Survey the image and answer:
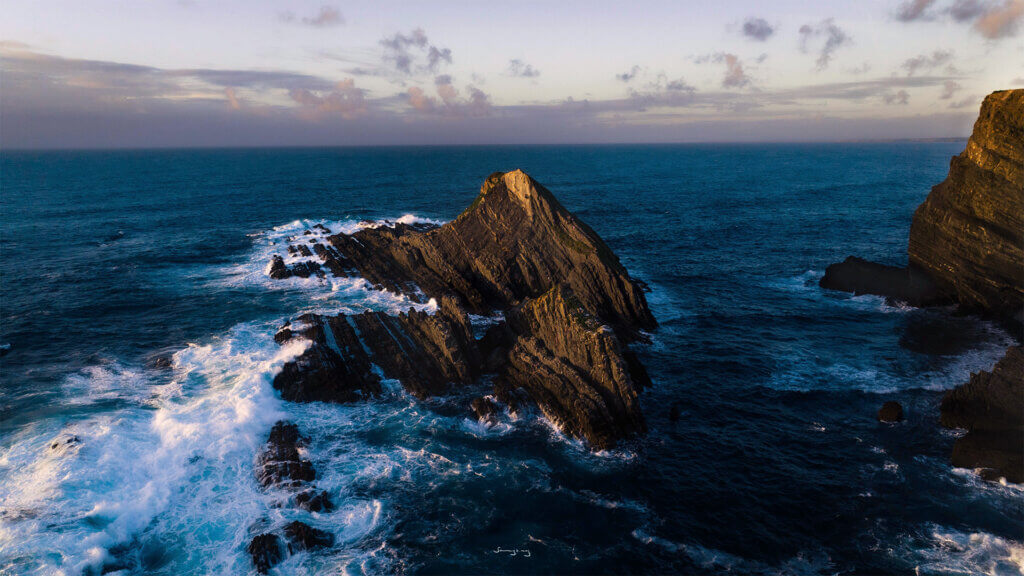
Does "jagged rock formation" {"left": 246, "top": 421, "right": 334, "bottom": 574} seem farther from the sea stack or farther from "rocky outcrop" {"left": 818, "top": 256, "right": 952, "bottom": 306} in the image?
"rocky outcrop" {"left": 818, "top": 256, "right": 952, "bottom": 306}

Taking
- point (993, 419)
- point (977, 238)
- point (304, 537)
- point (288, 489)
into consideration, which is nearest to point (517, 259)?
point (288, 489)

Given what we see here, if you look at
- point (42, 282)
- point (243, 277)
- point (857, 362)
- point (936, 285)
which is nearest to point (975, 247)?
point (936, 285)

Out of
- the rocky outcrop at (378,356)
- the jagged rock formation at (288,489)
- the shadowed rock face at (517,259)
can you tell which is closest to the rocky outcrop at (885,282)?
the shadowed rock face at (517,259)

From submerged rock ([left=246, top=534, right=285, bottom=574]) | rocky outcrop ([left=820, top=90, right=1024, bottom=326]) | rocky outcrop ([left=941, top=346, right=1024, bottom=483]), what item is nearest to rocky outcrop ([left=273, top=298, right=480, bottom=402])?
submerged rock ([left=246, top=534, right=285, bottom=574])

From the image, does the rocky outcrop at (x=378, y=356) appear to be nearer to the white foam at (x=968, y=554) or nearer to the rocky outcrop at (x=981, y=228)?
the white foam at (x=968, y=554)

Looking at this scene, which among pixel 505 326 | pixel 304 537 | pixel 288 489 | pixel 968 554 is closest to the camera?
pixel 968 554

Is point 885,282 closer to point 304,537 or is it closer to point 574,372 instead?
point 574,372
